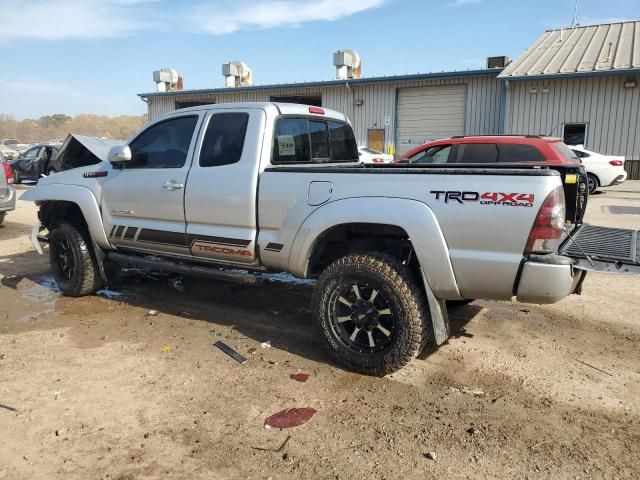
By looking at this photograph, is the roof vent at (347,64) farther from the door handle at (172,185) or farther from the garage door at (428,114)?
the door handle at (172,185)

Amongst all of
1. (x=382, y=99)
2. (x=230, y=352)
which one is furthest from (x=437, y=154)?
(x=382, y=99)

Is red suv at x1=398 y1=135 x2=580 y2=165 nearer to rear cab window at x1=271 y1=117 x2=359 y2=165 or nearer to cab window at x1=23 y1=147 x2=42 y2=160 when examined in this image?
rear cab window at x1=271 y1=117 x2=359 y2=165

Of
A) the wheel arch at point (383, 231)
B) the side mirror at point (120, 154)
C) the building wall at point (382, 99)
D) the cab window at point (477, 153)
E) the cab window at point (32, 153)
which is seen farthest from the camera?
the building wall at point (382, 99)

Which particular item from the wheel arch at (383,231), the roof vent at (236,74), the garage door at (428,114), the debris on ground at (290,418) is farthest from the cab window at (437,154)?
the roof vent at (236,74)

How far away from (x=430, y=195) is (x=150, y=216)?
9.63ft

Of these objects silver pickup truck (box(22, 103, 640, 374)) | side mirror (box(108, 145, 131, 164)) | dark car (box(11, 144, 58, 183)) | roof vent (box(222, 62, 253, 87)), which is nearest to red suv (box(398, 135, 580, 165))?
silver pickup truck (box(22, 103, 640, 374))

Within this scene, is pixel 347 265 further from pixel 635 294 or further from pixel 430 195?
pixel 635 294

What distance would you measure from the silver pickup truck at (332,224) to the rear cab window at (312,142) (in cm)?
Answer: 2

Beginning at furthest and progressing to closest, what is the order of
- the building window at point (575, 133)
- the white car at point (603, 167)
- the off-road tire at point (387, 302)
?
the building window at point (575, 133), the white car at point (603, 167), the off-road tire at point (387, 302)

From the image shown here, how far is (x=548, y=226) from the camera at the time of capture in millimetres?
3262

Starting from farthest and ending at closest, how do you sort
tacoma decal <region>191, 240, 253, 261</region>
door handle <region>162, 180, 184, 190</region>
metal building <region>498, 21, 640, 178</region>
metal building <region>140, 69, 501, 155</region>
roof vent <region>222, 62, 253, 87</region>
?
roof vent <region>222, 62, 253, 87</region> < metal building <region>140, 69, 501, 155</region> < metal building <region>498, 21, 640, 178</region> < door handle <region>162, 180, 184, 190</region> < tacoma decal <region>191, 240, 253, 261</region>

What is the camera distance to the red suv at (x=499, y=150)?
378 inches

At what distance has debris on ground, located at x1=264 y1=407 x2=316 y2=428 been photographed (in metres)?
3.27

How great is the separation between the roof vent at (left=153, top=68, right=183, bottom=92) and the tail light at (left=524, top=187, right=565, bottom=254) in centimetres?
3103
